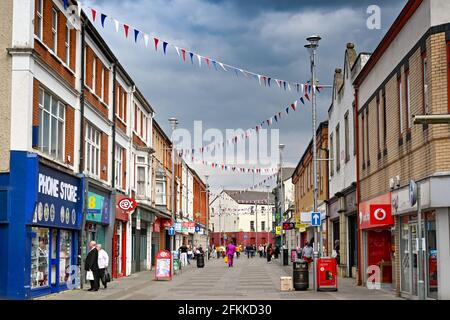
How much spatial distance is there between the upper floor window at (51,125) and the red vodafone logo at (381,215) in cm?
1066

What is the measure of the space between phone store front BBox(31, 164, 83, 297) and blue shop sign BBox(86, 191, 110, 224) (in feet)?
5.00

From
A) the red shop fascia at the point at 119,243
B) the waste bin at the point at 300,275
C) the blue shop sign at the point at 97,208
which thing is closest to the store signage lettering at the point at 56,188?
the blue shop sign at the point at 97,208

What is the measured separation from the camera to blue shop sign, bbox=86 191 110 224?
1092 inches

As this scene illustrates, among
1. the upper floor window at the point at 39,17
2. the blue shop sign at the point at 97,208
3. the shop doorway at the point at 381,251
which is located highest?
the upper floor window at the point at 39,17

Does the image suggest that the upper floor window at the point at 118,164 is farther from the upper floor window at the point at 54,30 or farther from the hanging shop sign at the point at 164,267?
the upper floor window at the point at 54,30

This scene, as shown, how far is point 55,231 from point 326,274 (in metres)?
9.30

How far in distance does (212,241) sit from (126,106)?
306 feet

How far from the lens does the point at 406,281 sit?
21.9 meters

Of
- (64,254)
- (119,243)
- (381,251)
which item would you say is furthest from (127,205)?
(381,251)

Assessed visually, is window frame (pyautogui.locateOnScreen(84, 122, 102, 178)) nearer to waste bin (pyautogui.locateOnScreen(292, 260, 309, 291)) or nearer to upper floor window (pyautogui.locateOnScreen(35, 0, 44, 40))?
upper floor window (pyautogui.locateOnScreen(35, 0, 44, 40))

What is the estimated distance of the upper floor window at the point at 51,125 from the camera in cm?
2191

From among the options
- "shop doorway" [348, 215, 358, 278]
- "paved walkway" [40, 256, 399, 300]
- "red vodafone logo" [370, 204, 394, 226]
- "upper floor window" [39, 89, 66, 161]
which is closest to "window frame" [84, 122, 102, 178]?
"upper floor window" [39, 89, 66, 161]

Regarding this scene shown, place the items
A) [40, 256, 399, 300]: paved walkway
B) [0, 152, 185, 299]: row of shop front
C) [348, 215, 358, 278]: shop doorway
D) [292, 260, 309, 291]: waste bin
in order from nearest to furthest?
[0, 152, 185, 299]: row of shop front
[40, 256, 399, 300]: paved walkway
[292, 260, 309, 291]: waste bin
[348, 215, 358, 278]: shop doorway
